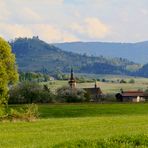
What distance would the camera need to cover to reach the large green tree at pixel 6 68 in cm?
6562

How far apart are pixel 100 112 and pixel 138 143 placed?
52.5 meters

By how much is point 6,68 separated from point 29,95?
39.1 m

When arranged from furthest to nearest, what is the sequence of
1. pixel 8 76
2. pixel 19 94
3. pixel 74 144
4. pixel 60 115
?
pixel 19 94
pixel 60 115
pixel 8 76
pixel 74 144

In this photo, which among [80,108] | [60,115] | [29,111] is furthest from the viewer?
[80,108]

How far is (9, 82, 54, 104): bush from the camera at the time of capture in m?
103

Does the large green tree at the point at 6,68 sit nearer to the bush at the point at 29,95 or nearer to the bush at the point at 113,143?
the bush at the point at 29,95

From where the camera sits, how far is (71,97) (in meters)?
111

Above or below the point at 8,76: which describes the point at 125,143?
below

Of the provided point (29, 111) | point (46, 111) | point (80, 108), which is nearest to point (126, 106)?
point (80, 108)

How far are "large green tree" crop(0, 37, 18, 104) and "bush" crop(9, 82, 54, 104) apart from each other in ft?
113

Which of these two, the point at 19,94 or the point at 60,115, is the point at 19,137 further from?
the point at 19,94

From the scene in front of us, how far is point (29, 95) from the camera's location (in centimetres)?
10569

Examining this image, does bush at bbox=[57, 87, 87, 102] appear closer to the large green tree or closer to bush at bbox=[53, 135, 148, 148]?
the large green tree

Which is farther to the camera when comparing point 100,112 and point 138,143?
point 100,112
